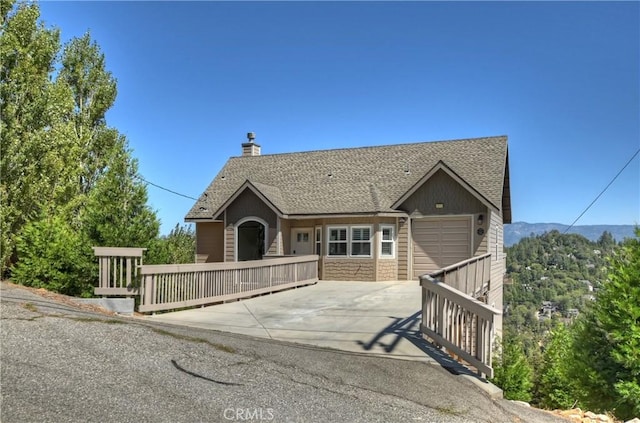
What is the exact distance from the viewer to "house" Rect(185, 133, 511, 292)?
61.9ft

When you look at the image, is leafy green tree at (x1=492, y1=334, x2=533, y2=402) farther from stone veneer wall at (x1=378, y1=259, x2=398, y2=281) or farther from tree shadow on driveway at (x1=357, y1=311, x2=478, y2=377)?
tree shadow on driveway at (x1=357, y1=311, x2=478, y2=377)

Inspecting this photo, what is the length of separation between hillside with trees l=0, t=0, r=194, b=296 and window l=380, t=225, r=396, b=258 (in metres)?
8.87

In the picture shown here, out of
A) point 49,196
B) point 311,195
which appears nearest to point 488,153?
point 311,195

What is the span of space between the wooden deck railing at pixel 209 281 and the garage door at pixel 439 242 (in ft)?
18.3

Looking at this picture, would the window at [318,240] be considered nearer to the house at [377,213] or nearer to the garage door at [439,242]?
the house at [377,213]

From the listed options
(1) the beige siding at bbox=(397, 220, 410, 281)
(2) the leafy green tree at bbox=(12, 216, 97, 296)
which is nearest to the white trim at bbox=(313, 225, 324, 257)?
(1) the beige siding at bbox=(397, 220, 410, 281)

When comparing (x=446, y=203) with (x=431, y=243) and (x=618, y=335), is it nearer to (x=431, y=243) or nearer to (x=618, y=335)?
(x=431, y=243)

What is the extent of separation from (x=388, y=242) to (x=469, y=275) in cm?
801

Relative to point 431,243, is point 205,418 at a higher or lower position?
lower

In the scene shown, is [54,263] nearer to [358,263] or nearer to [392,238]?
[358,263]

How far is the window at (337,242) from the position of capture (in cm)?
2000

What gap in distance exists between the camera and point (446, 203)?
19000 millimetres

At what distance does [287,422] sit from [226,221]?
17.5 metres

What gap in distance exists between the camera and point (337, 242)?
20.1 m
